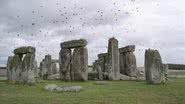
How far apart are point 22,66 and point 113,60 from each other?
32.9ft

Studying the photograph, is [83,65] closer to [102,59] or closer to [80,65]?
[80,65]

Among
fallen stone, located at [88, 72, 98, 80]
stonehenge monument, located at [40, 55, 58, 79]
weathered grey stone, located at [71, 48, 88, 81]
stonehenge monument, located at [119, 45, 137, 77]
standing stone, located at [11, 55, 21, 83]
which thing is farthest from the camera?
stonehenge monument, located at [40, 55, 58, 79]

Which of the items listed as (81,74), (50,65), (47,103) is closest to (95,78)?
(81,74)

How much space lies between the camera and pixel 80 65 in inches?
1099

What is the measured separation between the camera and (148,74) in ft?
75.3

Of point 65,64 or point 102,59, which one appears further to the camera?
point 102,59

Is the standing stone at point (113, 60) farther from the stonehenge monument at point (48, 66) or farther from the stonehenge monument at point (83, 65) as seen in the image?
the stonehenge monument at point (48, 66)

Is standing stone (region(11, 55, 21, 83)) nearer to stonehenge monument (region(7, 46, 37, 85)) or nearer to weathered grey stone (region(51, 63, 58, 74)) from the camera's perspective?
stonehenge monument (region(7, 46, 37, 85))

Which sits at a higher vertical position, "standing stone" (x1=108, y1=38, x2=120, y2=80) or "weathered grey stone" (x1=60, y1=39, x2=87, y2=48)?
"weathered grey stone" (x1=60, y1=39, x2=87, y2=48)

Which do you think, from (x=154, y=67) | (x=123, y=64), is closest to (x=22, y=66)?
(x=154, y=67)

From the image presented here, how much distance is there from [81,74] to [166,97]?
13658mm

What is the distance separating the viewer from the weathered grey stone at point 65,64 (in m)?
29.0

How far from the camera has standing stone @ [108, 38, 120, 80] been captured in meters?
30.3

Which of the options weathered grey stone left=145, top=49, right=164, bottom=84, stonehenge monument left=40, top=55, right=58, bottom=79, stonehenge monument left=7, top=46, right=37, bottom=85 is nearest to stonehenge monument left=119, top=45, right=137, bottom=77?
weathered grey stone left=145, top=49, right=164, bottom=84
